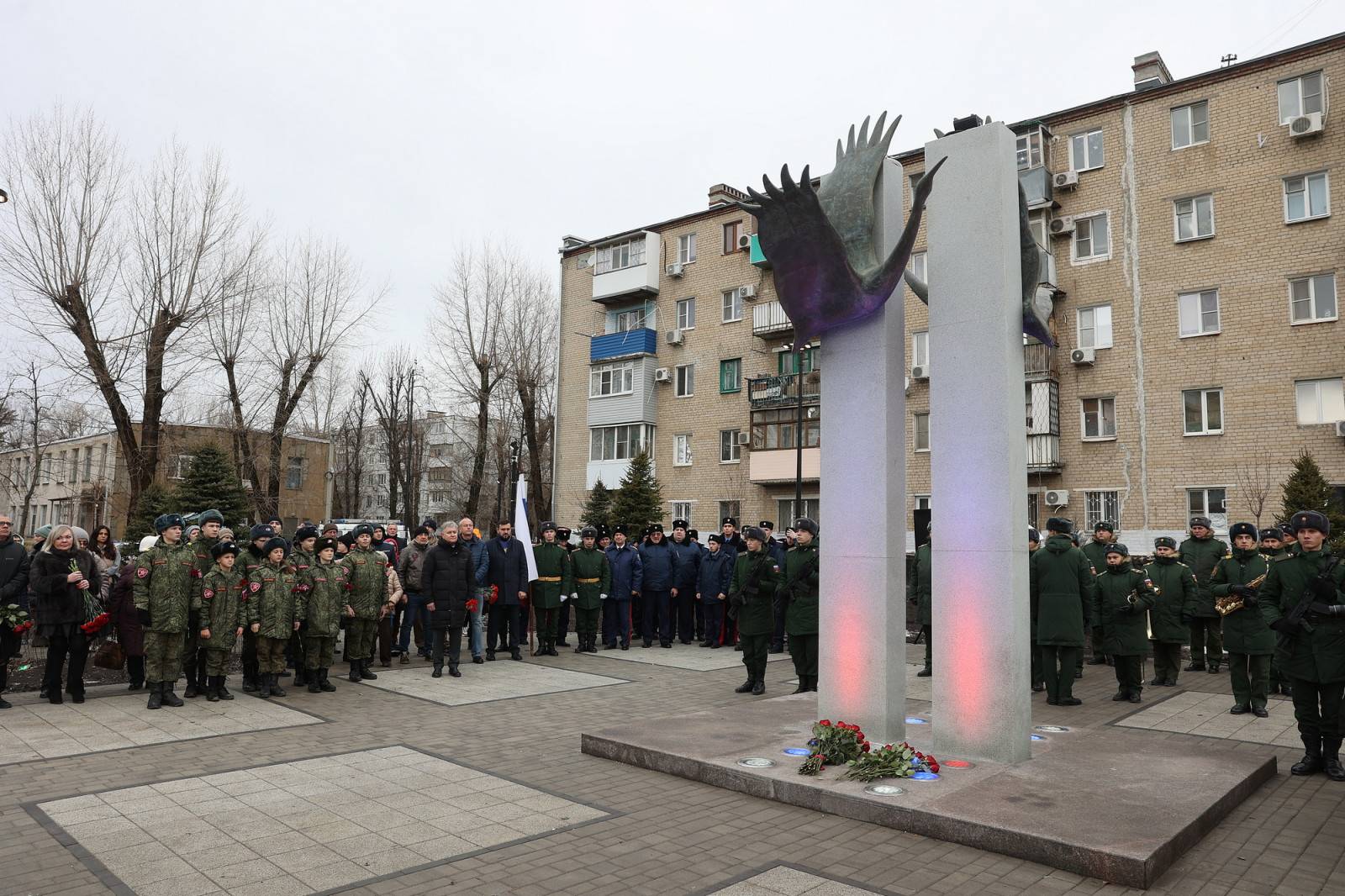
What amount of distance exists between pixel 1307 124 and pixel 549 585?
23281mm

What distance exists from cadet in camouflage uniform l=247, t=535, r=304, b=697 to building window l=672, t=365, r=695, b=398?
92.5 ft

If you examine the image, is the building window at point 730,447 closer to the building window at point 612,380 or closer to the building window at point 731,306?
the building window at point 731,306

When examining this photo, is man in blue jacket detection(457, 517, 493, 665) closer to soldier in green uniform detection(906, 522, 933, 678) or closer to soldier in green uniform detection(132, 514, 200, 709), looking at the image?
soldier in green uniform detection(132, 514, 200, 709)

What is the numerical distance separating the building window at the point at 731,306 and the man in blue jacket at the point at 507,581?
949 inches

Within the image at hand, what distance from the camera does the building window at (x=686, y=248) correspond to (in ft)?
127

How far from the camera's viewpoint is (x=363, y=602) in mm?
11555

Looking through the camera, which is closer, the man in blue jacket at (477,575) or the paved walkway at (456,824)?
the paved walkway at (456,824)

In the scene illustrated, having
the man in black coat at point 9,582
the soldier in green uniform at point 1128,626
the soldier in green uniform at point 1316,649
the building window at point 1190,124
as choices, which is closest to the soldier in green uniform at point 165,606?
the man in black coat at point 9,582

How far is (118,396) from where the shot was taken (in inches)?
854

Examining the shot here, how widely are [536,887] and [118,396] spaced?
69.6 ft

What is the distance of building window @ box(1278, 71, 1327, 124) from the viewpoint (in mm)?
24500

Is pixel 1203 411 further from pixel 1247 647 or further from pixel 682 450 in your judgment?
pixel 682 450

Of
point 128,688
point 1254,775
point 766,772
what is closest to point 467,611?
point 128,688

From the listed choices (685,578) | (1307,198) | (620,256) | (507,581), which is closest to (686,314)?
(620,256)
